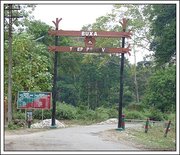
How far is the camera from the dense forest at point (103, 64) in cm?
2614

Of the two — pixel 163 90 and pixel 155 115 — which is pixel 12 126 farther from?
pixel 163 90

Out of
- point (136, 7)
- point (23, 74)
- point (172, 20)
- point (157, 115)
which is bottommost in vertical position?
point (157, 115)

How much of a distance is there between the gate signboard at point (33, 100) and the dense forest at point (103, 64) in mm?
4296

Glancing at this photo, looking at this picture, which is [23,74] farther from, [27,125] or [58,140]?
[58,140]

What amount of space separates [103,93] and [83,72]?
4.01m

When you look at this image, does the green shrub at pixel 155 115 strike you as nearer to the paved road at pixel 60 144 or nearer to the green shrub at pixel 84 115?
the green shrub at pixel 84 115

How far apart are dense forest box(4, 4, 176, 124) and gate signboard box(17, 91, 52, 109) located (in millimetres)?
4296

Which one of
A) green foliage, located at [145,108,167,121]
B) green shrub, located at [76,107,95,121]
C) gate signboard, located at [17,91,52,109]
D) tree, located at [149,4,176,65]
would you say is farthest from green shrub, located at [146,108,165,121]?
gate signboard, located at [17,91,52,109]

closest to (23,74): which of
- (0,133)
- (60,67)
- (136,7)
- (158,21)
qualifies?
(158,21)

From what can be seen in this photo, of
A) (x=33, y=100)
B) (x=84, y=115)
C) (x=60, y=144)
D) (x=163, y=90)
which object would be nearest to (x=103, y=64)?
(x=163, y=90)

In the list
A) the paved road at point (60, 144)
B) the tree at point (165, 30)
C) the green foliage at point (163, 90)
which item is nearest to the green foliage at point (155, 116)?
the green foliage at point (163, 90)

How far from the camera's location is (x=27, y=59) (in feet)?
87.1

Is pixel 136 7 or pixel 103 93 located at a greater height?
pixel 136 7

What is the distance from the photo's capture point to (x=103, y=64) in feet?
147
